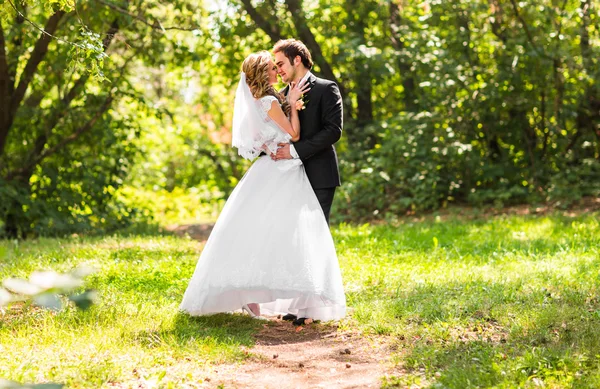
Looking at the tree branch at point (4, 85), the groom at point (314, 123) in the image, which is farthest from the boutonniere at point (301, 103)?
the tree branch at point (4, 85)

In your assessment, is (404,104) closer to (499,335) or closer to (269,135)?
(269,135)

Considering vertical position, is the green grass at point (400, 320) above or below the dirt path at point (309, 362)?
above

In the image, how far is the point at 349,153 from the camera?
41.8 ft

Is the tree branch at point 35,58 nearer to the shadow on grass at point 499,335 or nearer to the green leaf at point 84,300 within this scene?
the shadow on grass at point 499,335

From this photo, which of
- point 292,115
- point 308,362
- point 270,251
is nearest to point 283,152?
point 292,115

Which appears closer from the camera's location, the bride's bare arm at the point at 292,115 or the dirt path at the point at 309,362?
the dirt path at the point at 309,362

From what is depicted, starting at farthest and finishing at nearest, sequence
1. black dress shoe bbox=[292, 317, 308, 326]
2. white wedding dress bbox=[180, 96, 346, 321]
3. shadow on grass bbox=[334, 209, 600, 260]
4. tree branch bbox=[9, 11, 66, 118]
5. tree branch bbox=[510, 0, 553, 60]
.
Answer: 1. tree branch bbox=[510, 0, 553, 60]
2. tree branch bbox=[9, 11, 66, 118]
3. shadow on grass bbox=[334, 209, 600, 260]
4. black dress shoe bbox=[292, 317, 308, 326]
5. white wedding dress bbox=[180, 96, 346, 321]

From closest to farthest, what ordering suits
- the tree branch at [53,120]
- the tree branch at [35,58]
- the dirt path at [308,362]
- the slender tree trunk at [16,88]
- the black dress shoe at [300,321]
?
the dirt path at [308,362], the black dress shoe at [300,321], the tree branch at [35,58], the slender tree trunk at [16,88], the tree branch at [53,120]

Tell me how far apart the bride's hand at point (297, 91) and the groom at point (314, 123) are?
1.5 inches

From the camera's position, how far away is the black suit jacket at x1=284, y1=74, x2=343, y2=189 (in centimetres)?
501

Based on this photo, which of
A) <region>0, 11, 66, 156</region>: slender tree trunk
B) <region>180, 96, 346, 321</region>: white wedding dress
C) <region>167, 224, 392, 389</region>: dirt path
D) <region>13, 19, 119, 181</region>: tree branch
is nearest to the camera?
<region>167, 224, 392, 389</region>: dirt path

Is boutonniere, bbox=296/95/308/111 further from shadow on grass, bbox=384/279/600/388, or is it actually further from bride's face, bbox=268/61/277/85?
shadow on grass, bbox=384/279/600/388

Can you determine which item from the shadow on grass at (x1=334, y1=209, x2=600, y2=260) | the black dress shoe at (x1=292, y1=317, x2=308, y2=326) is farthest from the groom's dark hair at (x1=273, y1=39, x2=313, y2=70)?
the shadow on grass at (x1=334, y1=209, x2=600, y2=260)

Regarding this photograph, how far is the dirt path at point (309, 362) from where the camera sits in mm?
3869
